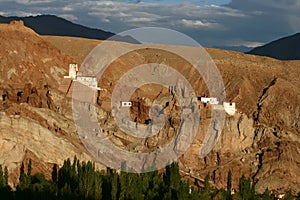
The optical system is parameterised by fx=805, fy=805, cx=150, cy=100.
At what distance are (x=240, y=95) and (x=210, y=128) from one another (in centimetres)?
3432

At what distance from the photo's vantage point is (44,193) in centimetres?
5181

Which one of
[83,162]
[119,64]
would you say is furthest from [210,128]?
[119,64]

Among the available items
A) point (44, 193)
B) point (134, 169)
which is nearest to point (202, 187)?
point (134, 169)

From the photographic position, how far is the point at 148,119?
82.2m

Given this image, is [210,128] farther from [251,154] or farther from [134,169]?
[134,169]

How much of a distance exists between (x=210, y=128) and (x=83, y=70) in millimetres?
A: 31615

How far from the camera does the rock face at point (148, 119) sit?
206 ft

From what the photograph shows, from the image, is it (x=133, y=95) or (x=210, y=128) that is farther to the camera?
(x=133, y=95)

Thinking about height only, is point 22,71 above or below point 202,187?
above

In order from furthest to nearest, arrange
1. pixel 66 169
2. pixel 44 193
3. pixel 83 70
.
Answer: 1. pixel 83 70
2. pixel 66 169
3. pixel 44 193

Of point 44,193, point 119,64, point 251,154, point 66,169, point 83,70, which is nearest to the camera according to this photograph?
point 44,193

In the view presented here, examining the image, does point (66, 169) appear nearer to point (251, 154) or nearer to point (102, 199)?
point (102, 199)

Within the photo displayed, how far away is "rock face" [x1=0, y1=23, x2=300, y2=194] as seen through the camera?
6288 cm

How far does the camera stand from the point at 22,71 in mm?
94875
